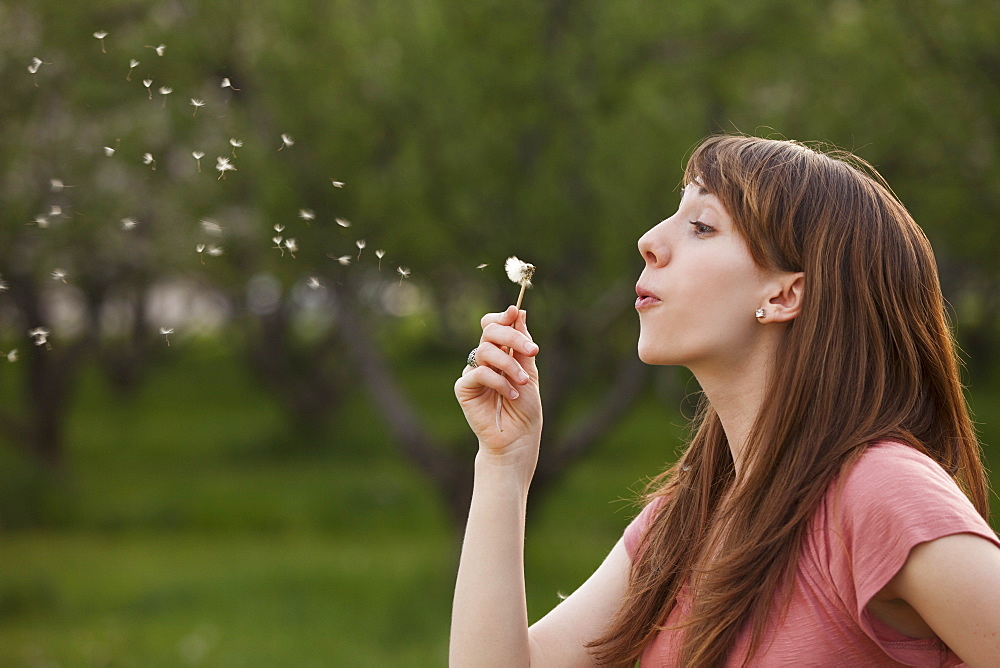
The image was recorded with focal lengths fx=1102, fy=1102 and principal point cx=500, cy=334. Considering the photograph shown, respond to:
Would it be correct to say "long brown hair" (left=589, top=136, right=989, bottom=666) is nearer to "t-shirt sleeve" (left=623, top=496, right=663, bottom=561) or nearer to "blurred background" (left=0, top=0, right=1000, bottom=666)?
"t-shirt sleeve" (left=623, top=496, right=663, bottom=561)

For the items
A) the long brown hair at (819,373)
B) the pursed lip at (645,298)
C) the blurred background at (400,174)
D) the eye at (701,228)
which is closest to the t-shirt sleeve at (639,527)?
the long brown hair at (819,373)

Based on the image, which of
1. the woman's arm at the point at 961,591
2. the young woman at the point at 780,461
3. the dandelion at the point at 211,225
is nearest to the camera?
the woman's arm at the point at 961,591

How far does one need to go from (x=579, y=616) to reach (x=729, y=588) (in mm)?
458

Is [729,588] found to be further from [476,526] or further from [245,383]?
[245,383]

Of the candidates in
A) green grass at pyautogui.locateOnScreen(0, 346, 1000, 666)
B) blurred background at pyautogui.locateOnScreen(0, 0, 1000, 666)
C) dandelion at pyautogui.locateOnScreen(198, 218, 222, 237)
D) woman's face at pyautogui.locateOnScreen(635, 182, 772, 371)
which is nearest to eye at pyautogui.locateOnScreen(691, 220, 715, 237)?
woman's face at pyautogui.locateOnScreen(635, 182, 772, 371)

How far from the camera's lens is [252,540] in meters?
11.7

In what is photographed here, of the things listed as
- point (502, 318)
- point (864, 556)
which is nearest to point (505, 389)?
point (502, 318)

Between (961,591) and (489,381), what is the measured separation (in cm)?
94

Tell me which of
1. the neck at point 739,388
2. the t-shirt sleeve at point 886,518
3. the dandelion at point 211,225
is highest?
the dandelion at point 211,225

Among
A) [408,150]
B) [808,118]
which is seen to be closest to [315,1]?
[408,150]

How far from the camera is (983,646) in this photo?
1.57 metres

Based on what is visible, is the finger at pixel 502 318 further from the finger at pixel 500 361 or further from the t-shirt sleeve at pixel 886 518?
the t-shirt sleeve at pixel 886 518

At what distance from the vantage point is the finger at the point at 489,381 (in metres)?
2.16

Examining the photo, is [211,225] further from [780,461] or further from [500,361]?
[780,461]
